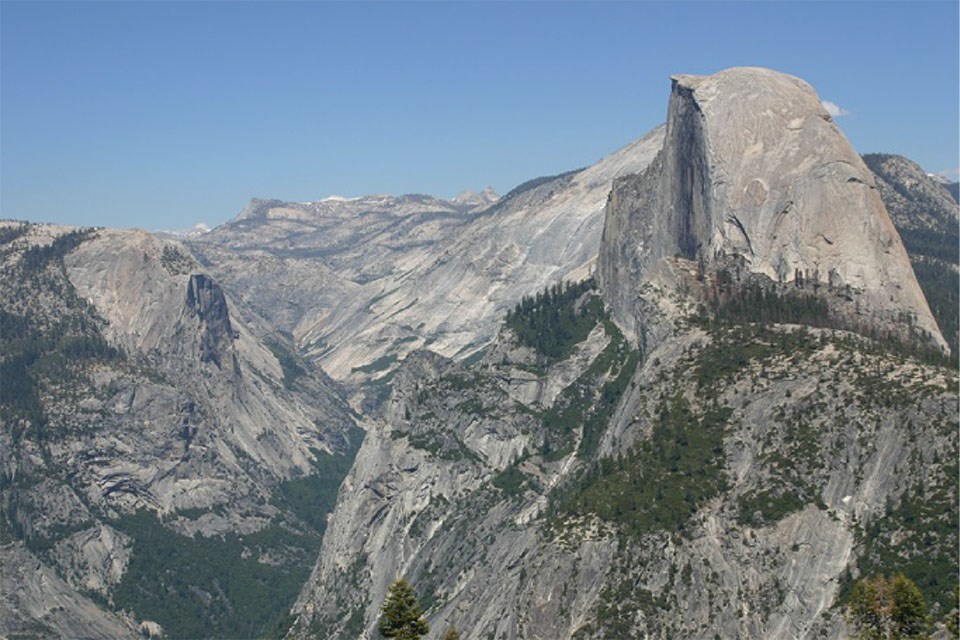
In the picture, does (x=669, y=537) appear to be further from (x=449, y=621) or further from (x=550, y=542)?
(x=449, y=621)

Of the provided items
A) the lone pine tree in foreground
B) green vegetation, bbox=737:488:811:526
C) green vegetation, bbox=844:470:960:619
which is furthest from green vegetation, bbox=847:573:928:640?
green vegetation, bbox=737:488:811:526

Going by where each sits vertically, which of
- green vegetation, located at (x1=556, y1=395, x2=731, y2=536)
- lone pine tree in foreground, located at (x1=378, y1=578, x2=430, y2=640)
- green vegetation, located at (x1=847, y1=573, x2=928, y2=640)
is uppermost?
green vegetation, located at (x1=556, y1=395, x2=731, y2=536)

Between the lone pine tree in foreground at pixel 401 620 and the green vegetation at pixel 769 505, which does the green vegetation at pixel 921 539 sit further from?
the lone pine tree in foreground at pixel 401 620

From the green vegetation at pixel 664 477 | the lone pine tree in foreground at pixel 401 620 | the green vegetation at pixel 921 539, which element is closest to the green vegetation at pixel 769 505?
the green vegetation at pixel 664 477

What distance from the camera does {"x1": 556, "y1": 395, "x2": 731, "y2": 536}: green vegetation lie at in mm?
171625

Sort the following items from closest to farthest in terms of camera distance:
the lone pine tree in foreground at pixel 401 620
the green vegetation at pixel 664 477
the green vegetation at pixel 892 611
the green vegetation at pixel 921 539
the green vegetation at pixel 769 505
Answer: the lone pine tree in foreground at pixel 401 620 → the green vegetation at pixel 892 611 → the green vegetation at pixel 921 539 → the green vegetation at pixel 769 505 → the green vegetation at pixel 664 477

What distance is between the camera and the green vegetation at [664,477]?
563 feet

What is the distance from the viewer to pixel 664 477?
177500 mm

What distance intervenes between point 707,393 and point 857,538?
3375 cm

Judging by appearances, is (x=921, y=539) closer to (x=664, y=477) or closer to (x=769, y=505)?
(x=769, y=505)

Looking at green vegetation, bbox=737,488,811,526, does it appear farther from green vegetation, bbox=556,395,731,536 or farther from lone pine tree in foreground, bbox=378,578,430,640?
lone pine tree in foreground, bbox=378,578,430,640

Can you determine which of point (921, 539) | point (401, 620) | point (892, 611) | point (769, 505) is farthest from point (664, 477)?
point (401, 620)

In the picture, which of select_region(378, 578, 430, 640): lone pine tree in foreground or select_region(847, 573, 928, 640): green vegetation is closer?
select_region(378, 578, 430, 640): lone pine tree in foreground

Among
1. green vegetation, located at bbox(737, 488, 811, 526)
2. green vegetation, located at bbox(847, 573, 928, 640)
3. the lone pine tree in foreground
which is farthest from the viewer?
green vegetation, located at bbox(737, 488, 811, 526)
